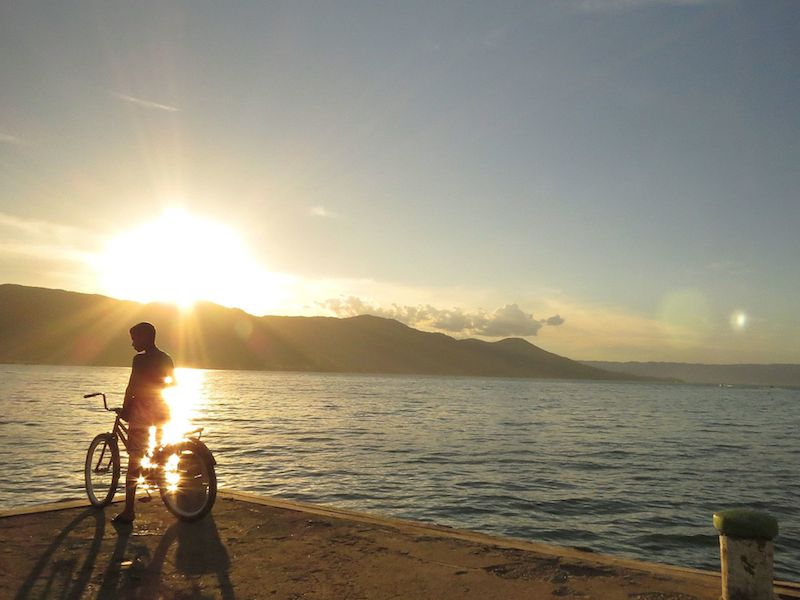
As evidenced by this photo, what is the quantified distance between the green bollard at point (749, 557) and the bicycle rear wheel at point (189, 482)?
6375 mm

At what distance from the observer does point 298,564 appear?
6730 millimetres

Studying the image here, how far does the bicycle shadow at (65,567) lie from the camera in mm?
5828

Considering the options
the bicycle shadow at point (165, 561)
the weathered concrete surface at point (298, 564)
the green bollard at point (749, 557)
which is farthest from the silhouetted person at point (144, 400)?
the green bollard at point (749, 557)

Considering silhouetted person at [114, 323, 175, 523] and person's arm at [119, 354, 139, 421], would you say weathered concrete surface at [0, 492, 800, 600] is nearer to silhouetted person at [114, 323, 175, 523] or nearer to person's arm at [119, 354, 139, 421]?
silhouetted person at [114, 323, 175, 523]

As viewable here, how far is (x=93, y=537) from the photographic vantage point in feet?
25.2

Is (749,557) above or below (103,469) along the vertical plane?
above

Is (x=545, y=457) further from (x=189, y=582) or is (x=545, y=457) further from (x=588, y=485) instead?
(x=189, y=582)

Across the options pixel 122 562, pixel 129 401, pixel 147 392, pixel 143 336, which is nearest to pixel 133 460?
pixel 129 401

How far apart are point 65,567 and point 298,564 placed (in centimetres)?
253

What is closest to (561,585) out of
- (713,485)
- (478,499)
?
Result: (478,499)

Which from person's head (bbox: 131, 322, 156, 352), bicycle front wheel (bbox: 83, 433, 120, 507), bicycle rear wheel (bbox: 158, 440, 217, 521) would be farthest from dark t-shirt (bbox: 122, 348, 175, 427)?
bicycle front wheel (bbox: 83, 433, 120, 507)

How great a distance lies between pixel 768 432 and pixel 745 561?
5944 cm

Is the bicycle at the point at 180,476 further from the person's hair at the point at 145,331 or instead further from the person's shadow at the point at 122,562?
the person's hair at the point at 145,331

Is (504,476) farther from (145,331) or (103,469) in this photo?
(145,331)
